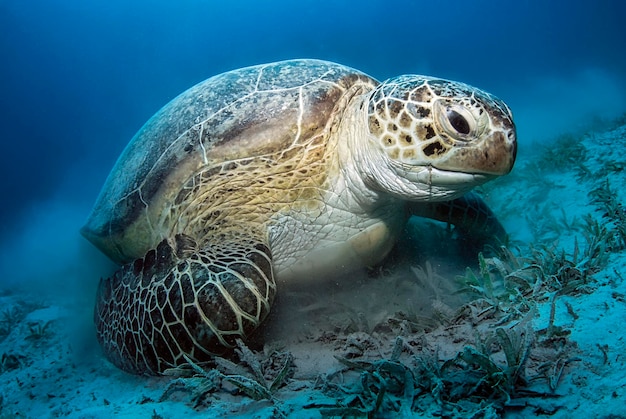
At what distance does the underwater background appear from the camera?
1891 centimetres

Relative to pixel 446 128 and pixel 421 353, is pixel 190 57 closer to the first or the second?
pixel 446 128

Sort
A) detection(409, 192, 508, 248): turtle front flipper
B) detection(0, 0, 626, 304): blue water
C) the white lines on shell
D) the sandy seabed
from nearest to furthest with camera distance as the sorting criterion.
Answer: the sandy seabed
the white lines on shell
detection(409, 192, 508, 248): turtle front flipper
detection(0, 0, 626, 304): blue water

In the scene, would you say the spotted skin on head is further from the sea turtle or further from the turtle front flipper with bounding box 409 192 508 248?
the turtle front flipper with bounding box 409 192 508 248

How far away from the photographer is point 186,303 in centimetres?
197

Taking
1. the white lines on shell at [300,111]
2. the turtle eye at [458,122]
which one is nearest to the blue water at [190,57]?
the white lines on shell at [300,111]

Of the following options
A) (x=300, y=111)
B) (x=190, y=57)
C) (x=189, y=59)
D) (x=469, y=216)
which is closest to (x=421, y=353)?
(x=300, y=111)

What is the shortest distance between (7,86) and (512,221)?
163ft

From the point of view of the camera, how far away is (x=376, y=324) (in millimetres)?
2141

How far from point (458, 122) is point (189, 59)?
63.6 meters

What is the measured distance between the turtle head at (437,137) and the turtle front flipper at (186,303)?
102 cm

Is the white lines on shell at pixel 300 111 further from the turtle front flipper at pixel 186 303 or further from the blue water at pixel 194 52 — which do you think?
the blue water at pixel 194 52

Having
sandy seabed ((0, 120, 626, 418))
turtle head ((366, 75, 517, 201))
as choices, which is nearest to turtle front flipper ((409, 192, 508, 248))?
sandy seabed ((0, 120, 626, 418))

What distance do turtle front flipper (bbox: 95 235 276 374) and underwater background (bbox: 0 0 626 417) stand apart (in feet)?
23.6

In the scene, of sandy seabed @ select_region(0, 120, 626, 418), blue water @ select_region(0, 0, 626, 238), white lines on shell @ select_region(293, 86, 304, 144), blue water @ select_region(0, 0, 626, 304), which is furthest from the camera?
blue water @ select_region(0, 0, 626, 238)
